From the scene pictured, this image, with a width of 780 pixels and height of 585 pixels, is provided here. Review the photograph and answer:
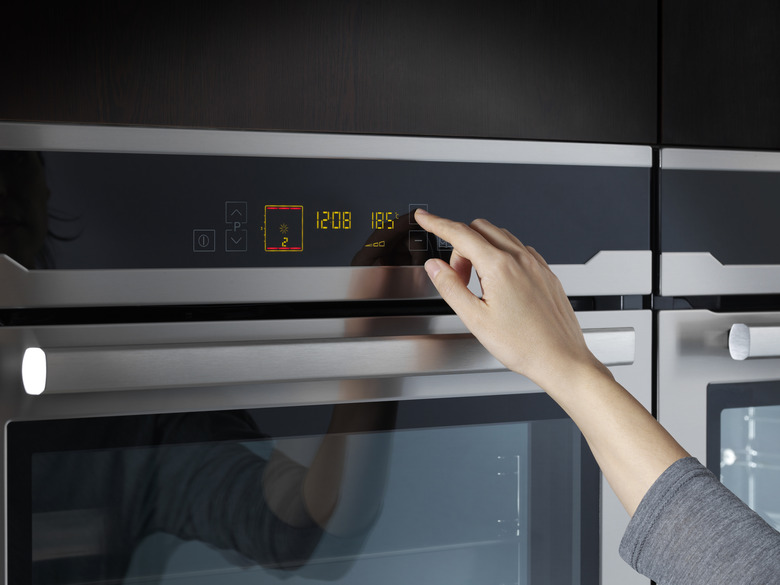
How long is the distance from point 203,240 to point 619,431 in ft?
1.31

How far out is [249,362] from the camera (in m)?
0.61

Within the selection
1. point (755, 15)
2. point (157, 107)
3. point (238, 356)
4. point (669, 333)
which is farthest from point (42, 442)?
point (755, 15)

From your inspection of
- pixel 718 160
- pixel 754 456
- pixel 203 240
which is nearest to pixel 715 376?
pixel 754 456

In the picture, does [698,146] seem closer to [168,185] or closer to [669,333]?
[669,333]

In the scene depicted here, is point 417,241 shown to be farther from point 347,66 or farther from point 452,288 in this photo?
point 347,66

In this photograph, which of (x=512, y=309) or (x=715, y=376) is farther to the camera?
(x=715, y=376)

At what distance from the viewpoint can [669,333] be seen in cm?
77

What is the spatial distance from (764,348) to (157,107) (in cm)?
67

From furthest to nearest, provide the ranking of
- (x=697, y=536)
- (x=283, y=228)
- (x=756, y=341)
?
(x=756, y=341) < (x=283, y=228) < (x=697, y=536)

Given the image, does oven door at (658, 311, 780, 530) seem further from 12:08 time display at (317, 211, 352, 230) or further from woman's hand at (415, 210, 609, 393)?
12:08 time display at (317, 211, 352, 230)

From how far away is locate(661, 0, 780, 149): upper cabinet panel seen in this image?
0.76m

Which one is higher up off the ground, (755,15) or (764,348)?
(755,15)

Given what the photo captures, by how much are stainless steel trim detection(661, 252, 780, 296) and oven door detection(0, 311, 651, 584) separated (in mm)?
53

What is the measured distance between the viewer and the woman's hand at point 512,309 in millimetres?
625
